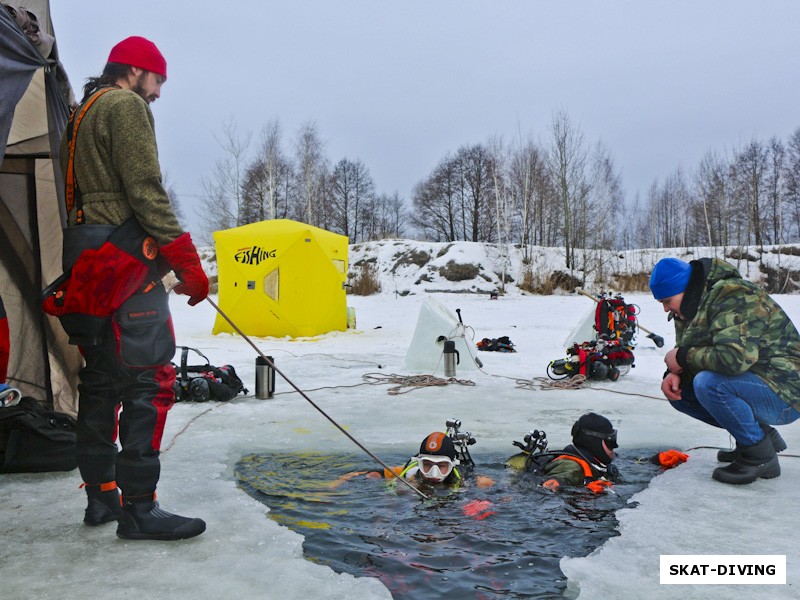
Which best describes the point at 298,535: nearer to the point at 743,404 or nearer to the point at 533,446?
the point at 533,446

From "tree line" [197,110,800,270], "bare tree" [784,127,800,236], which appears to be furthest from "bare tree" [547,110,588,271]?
"bare tree" [784,127,800,236]

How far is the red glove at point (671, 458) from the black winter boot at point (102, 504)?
2960 mm

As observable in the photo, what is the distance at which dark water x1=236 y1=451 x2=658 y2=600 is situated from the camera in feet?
7.41

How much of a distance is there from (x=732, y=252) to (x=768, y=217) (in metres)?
13.2

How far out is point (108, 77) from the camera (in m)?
2.56

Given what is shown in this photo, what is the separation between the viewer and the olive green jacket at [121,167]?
2363 mm

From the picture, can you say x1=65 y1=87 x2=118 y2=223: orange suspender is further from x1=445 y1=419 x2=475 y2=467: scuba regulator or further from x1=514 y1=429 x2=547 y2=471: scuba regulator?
x1=514 y1=429 x2=547 y2=471: scuba regulator

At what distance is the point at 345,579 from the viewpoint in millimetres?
2148

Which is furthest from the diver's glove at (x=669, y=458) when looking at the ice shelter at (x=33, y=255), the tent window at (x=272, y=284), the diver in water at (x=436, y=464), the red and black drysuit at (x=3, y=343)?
the tent window at (x=272, y=284)

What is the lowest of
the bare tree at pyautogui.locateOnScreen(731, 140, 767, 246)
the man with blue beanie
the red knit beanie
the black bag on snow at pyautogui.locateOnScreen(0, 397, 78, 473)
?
the black bag on snow at pyautogui.locateOnScreen(0, 397, 78, 473)

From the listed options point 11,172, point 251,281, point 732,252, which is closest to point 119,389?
point 11,172

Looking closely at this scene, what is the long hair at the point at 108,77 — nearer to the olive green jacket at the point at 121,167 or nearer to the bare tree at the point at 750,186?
the olive green jacket at the point at 121,167

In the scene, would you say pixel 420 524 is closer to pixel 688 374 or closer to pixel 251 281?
pixel 688 374

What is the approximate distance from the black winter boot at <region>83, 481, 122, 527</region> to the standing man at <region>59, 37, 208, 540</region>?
15 centimetres
